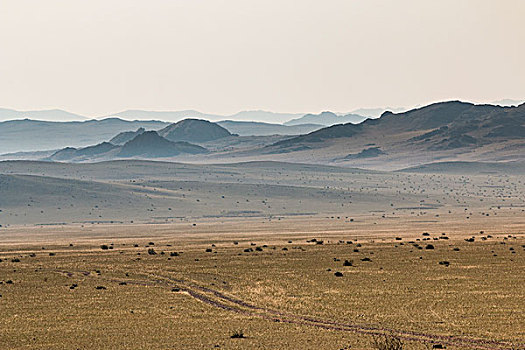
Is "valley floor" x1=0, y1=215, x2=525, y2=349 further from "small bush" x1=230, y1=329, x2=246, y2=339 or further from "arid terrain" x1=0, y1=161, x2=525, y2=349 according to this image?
"small bush" x1=230, y1=329, x2=246, y2=339

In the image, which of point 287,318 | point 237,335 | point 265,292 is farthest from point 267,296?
point 237,335

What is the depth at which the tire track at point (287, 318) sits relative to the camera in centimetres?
2525

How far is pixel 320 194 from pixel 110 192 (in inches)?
1332

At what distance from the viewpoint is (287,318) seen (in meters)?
30.0

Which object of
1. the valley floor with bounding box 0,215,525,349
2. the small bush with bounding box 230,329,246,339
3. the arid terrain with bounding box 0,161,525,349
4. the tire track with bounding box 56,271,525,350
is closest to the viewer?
the tire track with bounding box 56,271,525,350

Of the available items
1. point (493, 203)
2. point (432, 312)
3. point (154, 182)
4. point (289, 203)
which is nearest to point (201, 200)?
point (289, 203)

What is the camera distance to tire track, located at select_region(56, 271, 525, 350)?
25250 millimetres

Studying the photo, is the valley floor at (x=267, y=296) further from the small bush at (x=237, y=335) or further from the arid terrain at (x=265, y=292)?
the small bush at (x=237, y=335)

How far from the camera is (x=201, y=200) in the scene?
440 feet

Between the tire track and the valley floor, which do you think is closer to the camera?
the tire track

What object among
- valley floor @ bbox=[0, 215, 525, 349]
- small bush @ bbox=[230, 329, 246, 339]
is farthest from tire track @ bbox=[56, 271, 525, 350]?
small bush @ bbox=[230, 329, 246, 339]

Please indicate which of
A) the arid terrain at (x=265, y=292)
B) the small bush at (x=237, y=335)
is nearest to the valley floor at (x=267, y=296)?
the arid terrain at (x=265, y=292)

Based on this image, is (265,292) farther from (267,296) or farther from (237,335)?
(237,335)

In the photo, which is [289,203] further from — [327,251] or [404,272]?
[404,272]
